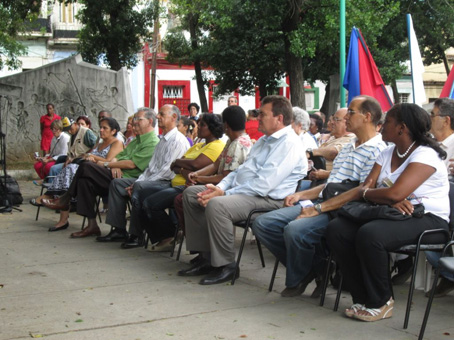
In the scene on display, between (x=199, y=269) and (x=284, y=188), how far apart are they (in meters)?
1.08

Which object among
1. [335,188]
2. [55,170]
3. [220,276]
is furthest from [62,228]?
[335,188]

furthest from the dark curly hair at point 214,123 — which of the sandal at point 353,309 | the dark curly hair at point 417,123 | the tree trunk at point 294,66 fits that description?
the tree trunk at point 294,66

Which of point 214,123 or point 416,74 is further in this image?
point 416,74

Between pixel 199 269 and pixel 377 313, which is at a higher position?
pixel 377 313

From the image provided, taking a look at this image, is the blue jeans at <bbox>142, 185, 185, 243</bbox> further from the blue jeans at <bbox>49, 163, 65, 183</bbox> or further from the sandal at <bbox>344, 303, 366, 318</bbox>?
the blue jeans at <bbox>49, 163, 65, 183</bbox>

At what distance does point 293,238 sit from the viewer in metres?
5.59

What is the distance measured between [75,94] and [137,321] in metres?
15.2

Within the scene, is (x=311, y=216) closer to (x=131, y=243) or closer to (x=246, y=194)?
(x=246, y=194)

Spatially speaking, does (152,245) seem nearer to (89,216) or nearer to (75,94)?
(89,216)

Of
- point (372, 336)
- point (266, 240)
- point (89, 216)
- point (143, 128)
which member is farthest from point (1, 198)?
point (372, 336)

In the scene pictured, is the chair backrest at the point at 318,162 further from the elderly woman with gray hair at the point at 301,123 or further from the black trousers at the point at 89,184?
the black trousers at the point at 89,184

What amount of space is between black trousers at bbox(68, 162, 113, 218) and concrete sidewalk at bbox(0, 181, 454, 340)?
3.96 ft

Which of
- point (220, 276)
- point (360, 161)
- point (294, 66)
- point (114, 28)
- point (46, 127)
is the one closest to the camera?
point (360, 161)

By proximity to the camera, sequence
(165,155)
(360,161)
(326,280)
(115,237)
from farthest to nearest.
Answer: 1. (115,237)
2. (165,155)
3. (360,161)
4. (326,280)
